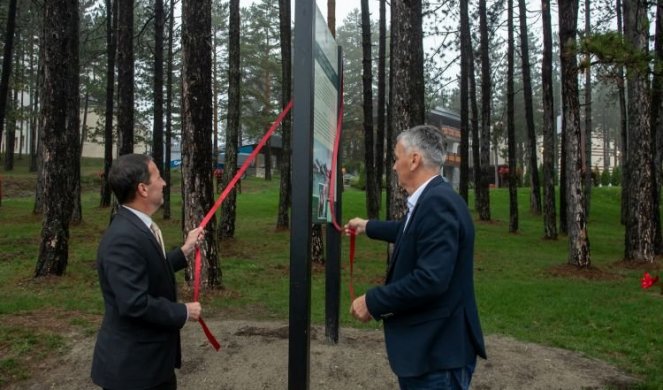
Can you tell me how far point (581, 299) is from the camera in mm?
9578

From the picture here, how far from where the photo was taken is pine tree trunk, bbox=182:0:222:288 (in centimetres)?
861

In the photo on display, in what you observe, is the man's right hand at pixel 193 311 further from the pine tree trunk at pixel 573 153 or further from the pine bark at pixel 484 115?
the pine bark at pixel 484 115

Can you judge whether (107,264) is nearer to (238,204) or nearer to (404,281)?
(404,281)

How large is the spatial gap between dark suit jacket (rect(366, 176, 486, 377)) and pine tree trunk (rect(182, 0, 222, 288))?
6.28 meters

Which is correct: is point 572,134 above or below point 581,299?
above

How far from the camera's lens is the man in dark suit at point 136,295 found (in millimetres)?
2672

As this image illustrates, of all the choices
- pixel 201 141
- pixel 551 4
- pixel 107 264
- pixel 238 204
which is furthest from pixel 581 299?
pixel 238 204

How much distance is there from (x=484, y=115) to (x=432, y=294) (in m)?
20.9

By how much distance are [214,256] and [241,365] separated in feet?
12.4

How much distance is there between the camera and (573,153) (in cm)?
1189

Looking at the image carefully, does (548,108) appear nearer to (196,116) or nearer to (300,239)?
(196,116)

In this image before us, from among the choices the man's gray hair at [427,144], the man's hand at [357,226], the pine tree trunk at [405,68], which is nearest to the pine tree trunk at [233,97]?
the pine tree trunk at [405,68]

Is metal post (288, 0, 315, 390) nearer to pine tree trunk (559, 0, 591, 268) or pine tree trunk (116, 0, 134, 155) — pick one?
pine tree trunk (559, 0, 591, 268)

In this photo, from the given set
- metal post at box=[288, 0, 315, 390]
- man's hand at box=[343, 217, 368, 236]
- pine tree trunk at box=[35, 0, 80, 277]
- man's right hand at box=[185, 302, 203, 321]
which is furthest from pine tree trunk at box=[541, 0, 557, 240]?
man's right hand at box=[185, 302, 203, 321]
